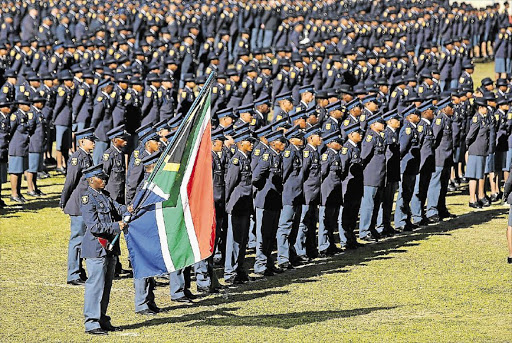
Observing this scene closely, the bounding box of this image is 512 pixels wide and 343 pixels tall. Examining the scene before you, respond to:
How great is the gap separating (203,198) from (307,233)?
450 cm

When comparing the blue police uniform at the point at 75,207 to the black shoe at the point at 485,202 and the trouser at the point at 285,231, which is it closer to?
the trouser at the point at 285,231

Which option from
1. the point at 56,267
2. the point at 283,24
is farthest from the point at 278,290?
the point at 283,24

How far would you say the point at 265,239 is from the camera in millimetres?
15867

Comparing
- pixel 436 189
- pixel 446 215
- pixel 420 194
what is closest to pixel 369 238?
pixel 420 194

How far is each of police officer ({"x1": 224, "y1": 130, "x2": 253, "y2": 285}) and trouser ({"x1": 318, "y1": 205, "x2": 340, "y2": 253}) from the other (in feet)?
6.37

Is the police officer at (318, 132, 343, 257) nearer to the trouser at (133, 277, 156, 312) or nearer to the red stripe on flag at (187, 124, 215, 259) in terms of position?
the trouser at (133, 277, 156, 312)

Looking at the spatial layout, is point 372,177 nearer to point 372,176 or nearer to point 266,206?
point 372,176

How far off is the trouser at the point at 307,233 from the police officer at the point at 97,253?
15.1 feet

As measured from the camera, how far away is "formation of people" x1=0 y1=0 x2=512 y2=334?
15.4 meters

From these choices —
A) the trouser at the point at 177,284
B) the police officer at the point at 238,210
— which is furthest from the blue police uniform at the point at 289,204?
the trouser at the point at 177,284

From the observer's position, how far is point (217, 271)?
16062 millimetres

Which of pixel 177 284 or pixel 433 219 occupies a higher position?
pixel 433 219

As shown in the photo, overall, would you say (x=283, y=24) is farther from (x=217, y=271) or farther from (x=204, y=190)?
(x=204, y=190)

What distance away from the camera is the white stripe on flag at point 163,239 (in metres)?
12.6
